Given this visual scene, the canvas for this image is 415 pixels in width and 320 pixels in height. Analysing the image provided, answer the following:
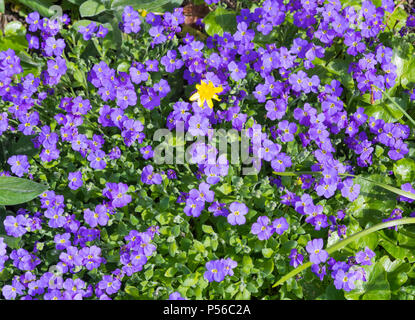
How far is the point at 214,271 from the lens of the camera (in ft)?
9.67

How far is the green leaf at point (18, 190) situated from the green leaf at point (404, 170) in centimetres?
253

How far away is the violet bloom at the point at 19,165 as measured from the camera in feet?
10.9

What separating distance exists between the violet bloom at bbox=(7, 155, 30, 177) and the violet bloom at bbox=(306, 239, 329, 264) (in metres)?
2.06

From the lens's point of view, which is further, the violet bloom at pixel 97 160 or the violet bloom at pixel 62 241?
the violet bloom at pixel 97 160

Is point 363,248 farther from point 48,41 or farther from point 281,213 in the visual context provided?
point 48,41

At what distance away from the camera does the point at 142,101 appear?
3.56m

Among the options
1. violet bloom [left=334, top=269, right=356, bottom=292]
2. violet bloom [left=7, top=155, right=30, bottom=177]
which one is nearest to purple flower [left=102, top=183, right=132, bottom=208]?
violet bloom [left=7, top=155, right=30, bottom=177]

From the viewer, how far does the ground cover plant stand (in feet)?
10.2

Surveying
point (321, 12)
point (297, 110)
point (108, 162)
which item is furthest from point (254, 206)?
point (321, 12)

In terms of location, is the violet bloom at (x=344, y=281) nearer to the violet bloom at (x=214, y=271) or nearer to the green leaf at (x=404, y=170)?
the violet bloom at (x=214, y=271)

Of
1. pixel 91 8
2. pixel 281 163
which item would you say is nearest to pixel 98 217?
pixel 281 163

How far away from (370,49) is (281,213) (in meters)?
1.71

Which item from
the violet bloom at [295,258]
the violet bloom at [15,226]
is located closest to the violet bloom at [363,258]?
the violet bloom at [295,258]

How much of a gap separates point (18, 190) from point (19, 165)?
26cm
